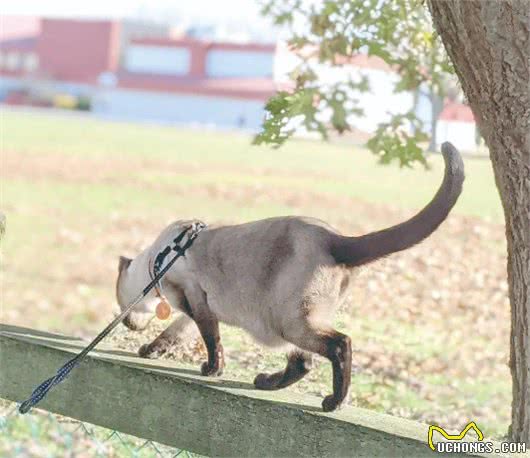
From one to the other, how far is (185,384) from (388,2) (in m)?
2.47

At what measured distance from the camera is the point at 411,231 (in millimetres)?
3434

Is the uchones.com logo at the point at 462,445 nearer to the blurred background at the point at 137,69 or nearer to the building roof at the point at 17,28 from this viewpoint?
the blurred background at the point at 137,69

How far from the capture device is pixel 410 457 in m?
2.90

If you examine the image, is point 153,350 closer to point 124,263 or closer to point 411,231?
point 124,263

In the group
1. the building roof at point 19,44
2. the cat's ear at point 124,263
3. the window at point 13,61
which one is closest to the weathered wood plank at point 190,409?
the cat's ear at point 124,263

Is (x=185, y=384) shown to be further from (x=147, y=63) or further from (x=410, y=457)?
(x=147, y=63)

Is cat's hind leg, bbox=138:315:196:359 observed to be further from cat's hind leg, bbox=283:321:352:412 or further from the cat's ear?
cat's hind leg, bbox=283:321:352:412

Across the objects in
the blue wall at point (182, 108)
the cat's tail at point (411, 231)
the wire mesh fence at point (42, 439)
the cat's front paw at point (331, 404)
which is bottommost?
the blue wall at point (182, 108)

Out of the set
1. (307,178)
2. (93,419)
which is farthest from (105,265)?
(307,178)

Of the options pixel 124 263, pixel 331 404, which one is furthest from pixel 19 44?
pixel 331 404

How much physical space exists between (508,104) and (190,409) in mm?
1291

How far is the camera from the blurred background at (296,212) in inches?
243

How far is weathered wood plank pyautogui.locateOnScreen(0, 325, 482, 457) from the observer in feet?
9.96

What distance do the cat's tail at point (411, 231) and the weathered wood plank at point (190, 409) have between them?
0.47m
